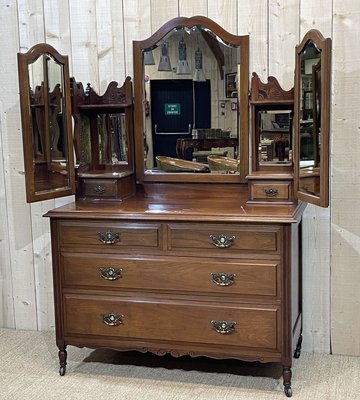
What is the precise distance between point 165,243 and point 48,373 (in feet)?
3.18

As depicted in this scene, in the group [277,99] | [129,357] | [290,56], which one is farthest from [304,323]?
[290,56]

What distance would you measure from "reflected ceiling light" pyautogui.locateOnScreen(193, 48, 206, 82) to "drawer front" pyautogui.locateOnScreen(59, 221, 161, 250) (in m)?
0.85

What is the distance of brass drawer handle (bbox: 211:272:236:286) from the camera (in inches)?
112

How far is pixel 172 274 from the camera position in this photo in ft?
9.61

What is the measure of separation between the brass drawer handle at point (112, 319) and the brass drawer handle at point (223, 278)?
51 centimetres

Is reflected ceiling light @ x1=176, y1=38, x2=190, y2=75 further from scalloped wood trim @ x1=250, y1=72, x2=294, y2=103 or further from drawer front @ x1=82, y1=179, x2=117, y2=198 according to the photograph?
drawer front @ x1=82, y1=179, x2=117, y2=198

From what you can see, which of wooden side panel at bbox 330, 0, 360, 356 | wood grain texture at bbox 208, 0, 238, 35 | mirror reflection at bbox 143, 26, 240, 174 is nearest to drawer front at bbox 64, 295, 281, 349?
wooden side panel at bbox 330, 0, 360, 356

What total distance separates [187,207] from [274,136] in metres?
0.61

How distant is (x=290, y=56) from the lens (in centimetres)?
322

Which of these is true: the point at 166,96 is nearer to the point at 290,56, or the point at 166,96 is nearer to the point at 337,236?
the point at 290,56

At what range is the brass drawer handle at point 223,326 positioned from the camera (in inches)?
114

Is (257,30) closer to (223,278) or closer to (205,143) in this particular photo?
(205,143)

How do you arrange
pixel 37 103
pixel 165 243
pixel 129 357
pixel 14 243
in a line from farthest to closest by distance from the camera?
pixel 14 243
pixel 129 357
pixel 37 103
pixel 165 243

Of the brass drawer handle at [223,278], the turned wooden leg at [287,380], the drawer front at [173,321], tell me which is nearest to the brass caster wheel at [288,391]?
the turned wooden leg at [287,380]
